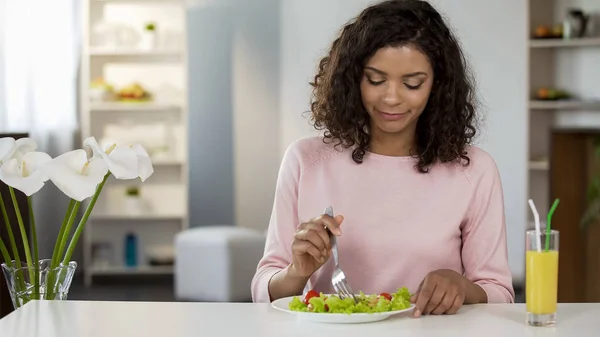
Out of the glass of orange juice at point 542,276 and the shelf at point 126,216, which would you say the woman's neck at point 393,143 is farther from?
the shelf at point 126,216

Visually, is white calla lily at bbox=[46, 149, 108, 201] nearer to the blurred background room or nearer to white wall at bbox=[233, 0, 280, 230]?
the blurred background room

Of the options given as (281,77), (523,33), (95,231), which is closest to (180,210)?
(95,231)

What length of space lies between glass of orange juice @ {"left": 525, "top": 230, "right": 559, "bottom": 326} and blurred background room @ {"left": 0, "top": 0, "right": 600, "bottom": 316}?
4115 millimetres

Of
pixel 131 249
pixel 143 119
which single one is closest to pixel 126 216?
pixel 131 249

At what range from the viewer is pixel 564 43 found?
19.1 ft

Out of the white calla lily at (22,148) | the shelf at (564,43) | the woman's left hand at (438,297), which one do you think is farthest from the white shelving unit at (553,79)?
the white calla lily at (22,148)

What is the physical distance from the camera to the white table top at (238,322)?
5.04 feet

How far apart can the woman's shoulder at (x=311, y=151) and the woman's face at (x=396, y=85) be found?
171 millimetres

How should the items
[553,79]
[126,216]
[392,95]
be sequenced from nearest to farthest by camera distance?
1. [392,95]
2. [553,79]
3. [126,216]

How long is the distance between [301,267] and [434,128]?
1.47 ft

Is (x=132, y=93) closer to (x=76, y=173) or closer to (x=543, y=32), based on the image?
(x=543, y=32)

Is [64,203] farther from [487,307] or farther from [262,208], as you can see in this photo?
[487,307]

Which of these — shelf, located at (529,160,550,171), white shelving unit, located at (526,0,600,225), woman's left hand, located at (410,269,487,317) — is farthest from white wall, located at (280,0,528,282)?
woman's left hand, located at (410,269,487,317)

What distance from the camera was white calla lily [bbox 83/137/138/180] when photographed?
168cm
